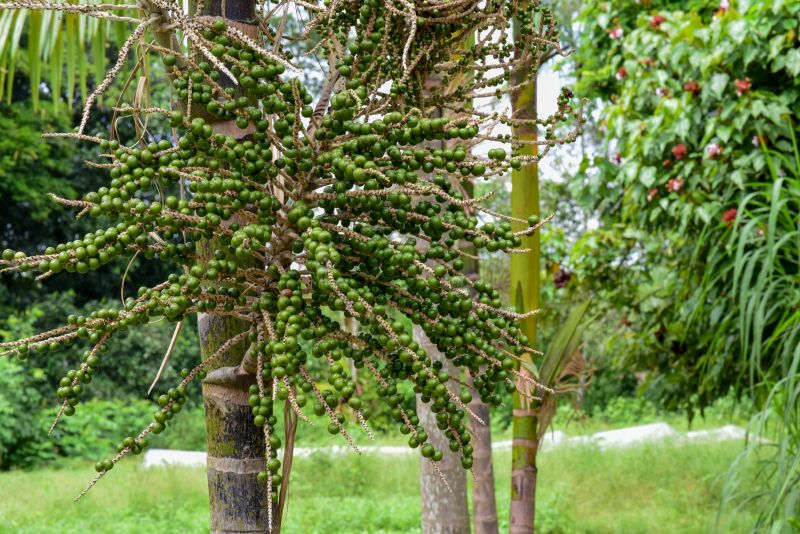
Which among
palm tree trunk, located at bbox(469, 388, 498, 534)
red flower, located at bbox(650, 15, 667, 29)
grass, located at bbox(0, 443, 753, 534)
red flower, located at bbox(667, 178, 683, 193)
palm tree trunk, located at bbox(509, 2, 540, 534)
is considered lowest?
grass, located at bbox(0, 443, 753, 534)

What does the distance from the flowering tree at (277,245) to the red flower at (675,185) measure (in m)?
3.01

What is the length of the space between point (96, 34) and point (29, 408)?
27.0 ft

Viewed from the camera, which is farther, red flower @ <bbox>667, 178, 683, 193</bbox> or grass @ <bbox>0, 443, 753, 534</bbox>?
grass @ <bbox>0, 443, 753, 534</bbox>

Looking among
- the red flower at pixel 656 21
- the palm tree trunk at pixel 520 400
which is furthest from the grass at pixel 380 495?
the palm tree trunk at pixel 520 400

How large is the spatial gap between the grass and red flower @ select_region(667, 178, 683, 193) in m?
2.07

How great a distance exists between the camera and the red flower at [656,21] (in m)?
4.29

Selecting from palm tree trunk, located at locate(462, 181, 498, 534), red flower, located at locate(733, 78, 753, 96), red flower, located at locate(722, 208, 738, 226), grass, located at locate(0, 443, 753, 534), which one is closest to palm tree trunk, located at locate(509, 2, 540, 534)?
palm tree trunk, located at locate(462, 181, 498, 534)

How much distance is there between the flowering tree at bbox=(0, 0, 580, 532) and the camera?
1089mm

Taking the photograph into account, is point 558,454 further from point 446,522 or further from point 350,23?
point 350,23

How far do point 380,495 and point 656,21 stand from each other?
198 inches

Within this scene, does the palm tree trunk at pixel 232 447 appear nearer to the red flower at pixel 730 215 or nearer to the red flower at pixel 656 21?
the red flower at pixel 730 215

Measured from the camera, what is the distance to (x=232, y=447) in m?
1.31

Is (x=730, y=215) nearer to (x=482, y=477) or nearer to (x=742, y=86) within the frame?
(x=742, y=86)

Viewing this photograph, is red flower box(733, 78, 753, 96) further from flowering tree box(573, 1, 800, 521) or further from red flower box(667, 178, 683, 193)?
red flower box(667, 178, 683, 193)
